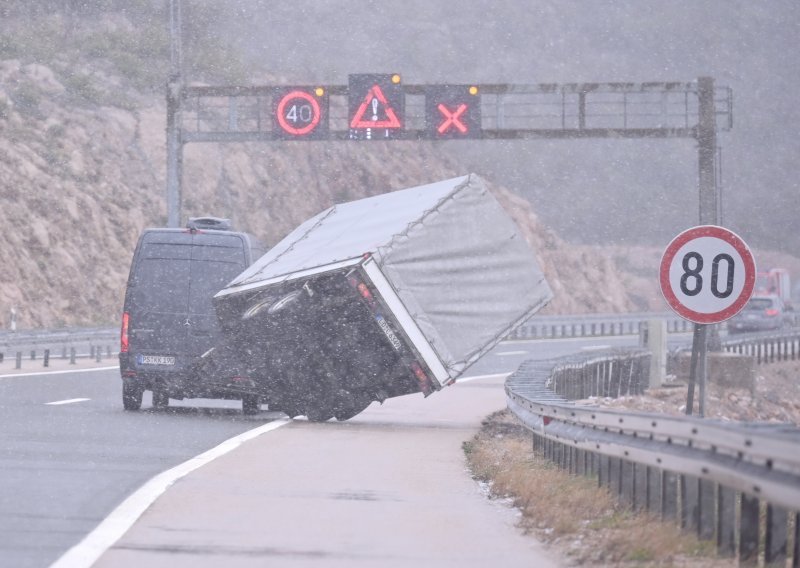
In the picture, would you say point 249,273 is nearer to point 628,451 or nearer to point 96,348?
point 628,451

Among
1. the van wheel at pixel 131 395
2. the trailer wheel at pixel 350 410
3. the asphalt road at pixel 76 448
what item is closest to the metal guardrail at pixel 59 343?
the asphalt road at pixel 76 448

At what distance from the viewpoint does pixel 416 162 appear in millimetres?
77375

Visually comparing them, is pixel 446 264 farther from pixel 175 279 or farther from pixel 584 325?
pixel 584 325

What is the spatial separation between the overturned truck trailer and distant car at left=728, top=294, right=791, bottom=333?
50637mm

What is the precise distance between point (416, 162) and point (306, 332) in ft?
196

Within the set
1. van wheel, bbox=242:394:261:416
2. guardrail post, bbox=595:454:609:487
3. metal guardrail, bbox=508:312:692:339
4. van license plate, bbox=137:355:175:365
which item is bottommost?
metal guardrail, bbox=508:312:692:339

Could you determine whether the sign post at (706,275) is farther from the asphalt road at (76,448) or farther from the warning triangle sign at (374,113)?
the warning triangle sign at (374,113)

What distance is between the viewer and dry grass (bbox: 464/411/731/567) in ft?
24.3

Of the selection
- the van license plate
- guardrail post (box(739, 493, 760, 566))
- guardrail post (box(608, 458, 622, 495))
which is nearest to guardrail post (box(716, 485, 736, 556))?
guardrail post (box(739, 493, 760, 566))

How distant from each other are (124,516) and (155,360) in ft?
33.0

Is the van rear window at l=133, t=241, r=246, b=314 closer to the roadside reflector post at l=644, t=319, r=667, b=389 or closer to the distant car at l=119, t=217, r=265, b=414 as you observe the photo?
the distant car at l=119, t=217, r=265, b=414

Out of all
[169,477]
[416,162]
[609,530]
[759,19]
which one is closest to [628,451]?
[609,530]

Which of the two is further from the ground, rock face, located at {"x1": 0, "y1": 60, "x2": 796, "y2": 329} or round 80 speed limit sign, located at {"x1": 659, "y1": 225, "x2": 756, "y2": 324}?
rock face, located at {"x1": 0, "y1": 60, "x2": 796, "y2": 329}

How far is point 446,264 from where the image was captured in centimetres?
1759
